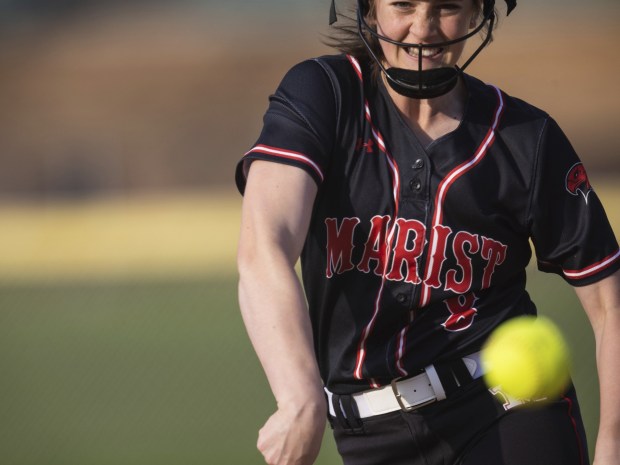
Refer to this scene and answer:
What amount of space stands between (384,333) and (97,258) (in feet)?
26.8

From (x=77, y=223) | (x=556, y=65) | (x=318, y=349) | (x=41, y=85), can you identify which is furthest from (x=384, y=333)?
(x=41, y=85)

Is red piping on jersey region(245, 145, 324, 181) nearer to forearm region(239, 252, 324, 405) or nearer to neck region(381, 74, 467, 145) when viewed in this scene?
forearm region(239, 252, 324, 405)

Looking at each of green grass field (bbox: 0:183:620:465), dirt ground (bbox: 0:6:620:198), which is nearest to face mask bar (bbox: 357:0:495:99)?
green grass field (bbox: 0:183:620:465)

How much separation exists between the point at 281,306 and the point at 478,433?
2.56 ft

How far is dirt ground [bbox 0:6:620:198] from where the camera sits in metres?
17.7

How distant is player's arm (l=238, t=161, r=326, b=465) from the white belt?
568mm

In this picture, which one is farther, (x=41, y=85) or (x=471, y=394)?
(x=41, y=85)

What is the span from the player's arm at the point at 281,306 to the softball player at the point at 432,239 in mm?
180

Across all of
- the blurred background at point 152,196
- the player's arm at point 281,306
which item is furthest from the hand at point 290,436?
the blurred background at point 152,196

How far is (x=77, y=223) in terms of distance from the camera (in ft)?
41.8

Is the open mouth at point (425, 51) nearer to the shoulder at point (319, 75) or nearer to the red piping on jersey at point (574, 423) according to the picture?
the shoulder at point (319, 75)

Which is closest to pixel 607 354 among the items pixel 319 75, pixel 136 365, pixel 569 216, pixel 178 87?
pixel 569 216

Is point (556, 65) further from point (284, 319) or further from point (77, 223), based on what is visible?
point (284, 319)

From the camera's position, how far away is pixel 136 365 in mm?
6539
